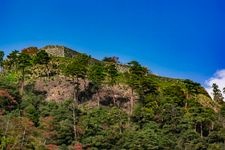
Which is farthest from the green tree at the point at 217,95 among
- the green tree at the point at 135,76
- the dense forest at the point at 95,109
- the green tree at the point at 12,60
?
the green tree at the point at 12,60

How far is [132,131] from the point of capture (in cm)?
6769

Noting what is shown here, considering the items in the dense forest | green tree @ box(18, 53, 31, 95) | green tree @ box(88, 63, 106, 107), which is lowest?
the dense forest

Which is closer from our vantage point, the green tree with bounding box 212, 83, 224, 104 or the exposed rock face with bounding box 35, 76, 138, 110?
the exposed rock face with bounding box 35, 76, 138, 110

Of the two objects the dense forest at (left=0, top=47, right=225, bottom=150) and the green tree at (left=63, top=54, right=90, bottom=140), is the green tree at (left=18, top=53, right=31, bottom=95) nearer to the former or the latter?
the dense forest at (left=0, top=47, right=225, bottom=150)

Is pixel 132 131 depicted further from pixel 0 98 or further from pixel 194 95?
pixel 194 95

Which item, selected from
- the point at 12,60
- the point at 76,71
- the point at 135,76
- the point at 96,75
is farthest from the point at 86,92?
the point at 12,60

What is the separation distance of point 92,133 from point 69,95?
1918 cm

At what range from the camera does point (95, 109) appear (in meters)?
76.4

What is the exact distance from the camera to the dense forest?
6301 cm

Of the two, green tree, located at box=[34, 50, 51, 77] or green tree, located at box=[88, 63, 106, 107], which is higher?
green tree, located at box=[34, 50, 51, 77]

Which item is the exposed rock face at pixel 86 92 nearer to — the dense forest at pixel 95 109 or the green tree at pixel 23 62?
the dense forest at pixel 95 109

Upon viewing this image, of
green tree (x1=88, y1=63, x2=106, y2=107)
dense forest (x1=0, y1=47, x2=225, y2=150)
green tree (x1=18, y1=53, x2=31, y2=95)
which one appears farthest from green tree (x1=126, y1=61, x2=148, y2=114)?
green tree (x1=18, y1=53, x2=31, y2=95)


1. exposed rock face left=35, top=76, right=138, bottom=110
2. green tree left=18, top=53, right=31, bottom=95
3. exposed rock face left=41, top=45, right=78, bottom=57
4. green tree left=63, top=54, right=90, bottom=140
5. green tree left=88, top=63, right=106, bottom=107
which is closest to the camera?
green tree left=63, top=54, right=90, bottom=140

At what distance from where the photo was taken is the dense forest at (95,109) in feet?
207
